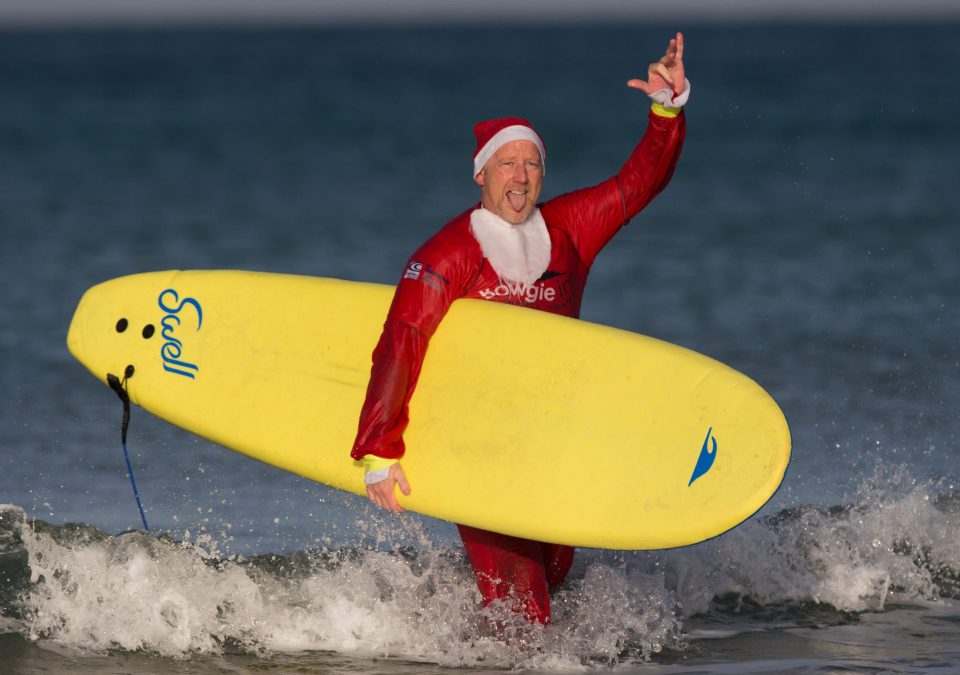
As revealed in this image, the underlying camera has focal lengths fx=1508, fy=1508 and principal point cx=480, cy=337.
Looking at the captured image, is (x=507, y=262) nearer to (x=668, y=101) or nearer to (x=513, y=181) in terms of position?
(x=513, y=181)

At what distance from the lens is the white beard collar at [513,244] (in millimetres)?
4906

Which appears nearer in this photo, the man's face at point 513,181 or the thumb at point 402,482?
the thumb at point 402,482

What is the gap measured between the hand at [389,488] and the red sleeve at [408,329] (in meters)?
0.05

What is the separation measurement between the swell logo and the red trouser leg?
139cm

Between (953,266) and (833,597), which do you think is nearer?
(833,597)

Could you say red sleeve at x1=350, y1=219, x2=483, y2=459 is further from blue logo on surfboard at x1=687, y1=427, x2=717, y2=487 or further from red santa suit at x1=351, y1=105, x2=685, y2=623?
blue logo on surfboard at x1=687, y1=427, x2=717, y2=487

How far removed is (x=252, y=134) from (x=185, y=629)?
1017 inches

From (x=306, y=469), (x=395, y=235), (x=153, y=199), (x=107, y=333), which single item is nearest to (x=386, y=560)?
(x=306, y=469)

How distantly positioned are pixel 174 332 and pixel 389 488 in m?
1.46

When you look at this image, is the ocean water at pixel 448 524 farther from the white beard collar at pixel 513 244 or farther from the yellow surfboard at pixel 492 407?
the white beard collar at pixel 513 244

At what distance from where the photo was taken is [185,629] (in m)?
5.27

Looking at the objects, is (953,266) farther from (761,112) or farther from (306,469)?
(761,112)

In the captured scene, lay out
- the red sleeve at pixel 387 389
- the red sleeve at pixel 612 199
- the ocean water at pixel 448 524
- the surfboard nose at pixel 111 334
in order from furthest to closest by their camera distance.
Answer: the surfboard nose at pixel 111 334 < the ocean water at pixel 448 524 < the red sleeve at pixel 612 199 < the red sleeve at pixel 387 389

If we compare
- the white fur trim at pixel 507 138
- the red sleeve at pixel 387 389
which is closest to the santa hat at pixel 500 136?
the white fur trim at pixel 507 138
